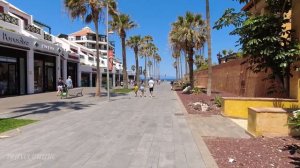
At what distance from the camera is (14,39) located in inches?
1104

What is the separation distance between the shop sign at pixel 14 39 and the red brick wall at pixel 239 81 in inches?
664

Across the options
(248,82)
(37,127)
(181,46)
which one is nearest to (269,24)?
(37,127)

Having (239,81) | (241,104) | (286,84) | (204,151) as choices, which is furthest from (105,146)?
(239,81)

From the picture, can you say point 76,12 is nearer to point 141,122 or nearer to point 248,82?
point 248,82

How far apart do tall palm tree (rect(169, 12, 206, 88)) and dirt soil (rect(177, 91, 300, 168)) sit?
25685 millimetres

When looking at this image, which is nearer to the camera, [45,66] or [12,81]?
[12,81]

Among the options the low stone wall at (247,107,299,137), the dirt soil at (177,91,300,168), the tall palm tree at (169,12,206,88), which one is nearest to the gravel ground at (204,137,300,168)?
the dirt soil at (177,91,300,168)

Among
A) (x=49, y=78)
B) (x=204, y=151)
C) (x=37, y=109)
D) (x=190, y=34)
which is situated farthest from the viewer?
(x=49, y=78)

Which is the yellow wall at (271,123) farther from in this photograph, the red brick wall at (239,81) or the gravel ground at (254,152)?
the red brick wall at (239,81)

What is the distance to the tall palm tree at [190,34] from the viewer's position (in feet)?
114

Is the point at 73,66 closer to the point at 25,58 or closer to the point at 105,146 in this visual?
the point at 25,58

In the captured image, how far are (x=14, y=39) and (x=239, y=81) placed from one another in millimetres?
17265

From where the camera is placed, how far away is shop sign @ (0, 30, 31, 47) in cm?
2617

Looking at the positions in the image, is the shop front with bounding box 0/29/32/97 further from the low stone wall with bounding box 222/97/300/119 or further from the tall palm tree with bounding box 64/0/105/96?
the low stone wall with bounding box 222/97/300/119
